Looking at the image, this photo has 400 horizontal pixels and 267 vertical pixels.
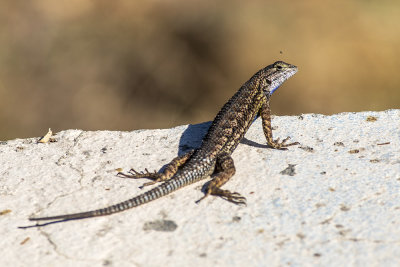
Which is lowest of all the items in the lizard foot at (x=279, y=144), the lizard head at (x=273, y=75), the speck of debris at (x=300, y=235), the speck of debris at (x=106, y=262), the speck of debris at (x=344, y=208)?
the speck of debris at (x=300, y=235)

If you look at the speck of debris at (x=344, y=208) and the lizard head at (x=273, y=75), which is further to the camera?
the lizard head at (x=273, y=75)

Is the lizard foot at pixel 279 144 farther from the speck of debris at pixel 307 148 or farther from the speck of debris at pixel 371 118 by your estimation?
the speck of debris at pixel 371 118

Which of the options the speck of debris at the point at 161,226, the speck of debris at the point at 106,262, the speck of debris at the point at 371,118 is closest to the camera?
the speck of debris at the point at 106,262

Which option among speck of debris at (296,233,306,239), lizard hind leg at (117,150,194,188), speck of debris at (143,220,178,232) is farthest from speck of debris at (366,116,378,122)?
speck of debris at (143,220,178,232)

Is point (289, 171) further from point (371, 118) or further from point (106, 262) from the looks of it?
point (106, 262)

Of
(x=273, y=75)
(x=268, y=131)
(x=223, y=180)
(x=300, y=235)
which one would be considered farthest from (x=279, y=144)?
(x=300, y=235)

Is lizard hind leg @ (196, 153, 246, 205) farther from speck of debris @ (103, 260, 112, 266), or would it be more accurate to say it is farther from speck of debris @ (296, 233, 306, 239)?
speck of debris @ (103, 260, 112, 266)

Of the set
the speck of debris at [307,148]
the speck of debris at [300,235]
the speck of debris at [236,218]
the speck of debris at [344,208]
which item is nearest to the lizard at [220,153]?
the speck of debris at [307,148]

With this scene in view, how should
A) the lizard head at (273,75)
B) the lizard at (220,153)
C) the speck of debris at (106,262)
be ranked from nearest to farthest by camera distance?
the speck of debris at (106,262)
the lizard at (220,153)
the lizard head at (273,75)
